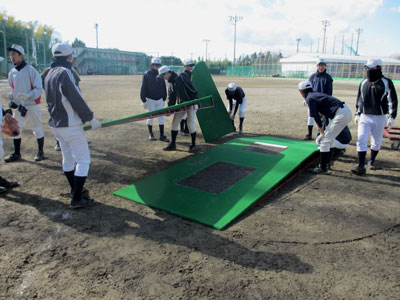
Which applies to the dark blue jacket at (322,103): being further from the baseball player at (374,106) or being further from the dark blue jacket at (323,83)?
the dark blue jacket at (323,83)

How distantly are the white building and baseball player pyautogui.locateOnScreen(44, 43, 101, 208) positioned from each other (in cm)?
4676

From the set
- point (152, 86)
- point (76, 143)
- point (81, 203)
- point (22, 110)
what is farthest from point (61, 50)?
point (152, 86)

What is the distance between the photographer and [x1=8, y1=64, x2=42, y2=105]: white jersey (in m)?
5.65

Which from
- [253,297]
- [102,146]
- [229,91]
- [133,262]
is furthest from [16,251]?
[229,91]

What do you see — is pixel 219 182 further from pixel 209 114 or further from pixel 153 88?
pixel 153 88

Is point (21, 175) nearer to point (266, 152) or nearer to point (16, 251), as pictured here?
point (16, 251)

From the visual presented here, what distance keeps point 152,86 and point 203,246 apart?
5.21m

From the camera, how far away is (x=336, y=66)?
48938mm

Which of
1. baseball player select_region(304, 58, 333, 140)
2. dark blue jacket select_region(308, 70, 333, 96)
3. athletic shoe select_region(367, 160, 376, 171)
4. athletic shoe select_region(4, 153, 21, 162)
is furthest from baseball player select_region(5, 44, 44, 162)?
athletic shoe select_region(367, 160, 376, 171)

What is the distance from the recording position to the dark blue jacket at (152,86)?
7.56m

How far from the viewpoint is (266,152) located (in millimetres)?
6309

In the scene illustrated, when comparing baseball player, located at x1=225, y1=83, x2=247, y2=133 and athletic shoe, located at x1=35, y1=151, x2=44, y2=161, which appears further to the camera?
baseball player, located at x1=225, y1=83, x2=247, y2=133

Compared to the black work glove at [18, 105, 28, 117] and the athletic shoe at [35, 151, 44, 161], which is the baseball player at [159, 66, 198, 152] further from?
the black work glove at [18, 105, 28, 117]

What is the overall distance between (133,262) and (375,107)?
16.1ft
